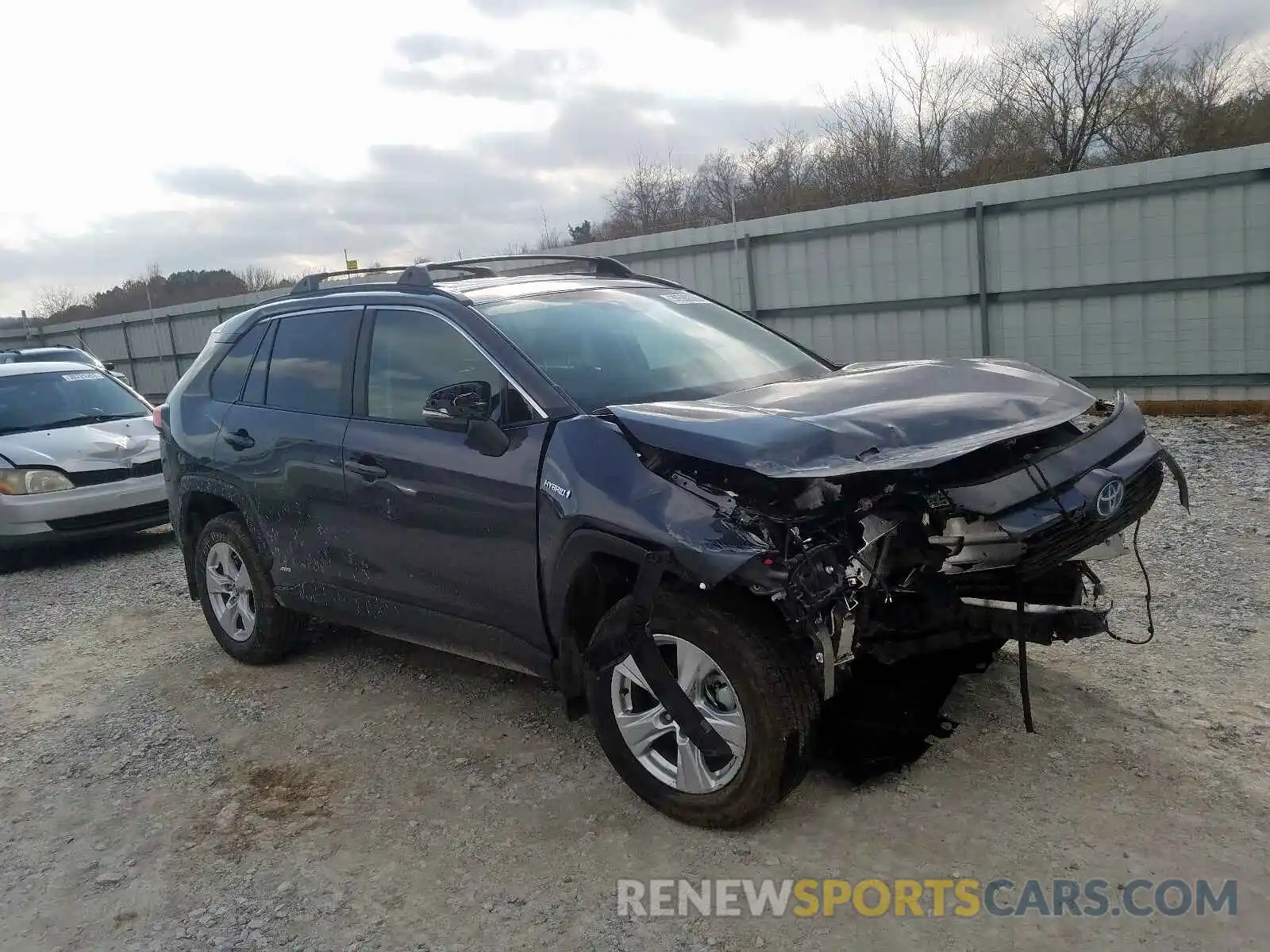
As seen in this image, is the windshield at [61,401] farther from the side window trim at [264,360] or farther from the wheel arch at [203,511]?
the side window trim at [264,360]

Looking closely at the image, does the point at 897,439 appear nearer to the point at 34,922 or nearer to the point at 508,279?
the point at 508,279

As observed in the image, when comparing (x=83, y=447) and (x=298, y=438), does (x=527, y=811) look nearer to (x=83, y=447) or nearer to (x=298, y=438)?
(x=298, y=438)

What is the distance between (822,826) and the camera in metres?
3.22

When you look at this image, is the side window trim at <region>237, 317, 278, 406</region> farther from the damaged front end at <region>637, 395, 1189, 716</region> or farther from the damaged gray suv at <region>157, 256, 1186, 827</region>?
the damaged front end at <region>637, 395, 1189, 716</region>

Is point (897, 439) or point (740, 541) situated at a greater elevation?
point (897, 439)

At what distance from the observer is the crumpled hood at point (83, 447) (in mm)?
8055

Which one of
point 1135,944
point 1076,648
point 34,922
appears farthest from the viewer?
point 1076,648

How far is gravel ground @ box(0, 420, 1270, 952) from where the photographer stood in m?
2.88

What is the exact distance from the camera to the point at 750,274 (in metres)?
13.9

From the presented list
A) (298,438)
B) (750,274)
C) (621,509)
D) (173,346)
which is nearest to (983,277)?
(750,274)

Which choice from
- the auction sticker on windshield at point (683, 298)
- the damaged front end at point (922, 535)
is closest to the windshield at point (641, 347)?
the auction sticker on windshield at point (683, 298)

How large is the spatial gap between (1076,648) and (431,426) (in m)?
2.95

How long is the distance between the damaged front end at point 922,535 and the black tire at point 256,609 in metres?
2.63

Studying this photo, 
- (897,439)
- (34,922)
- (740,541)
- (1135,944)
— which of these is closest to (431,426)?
(740,541)
